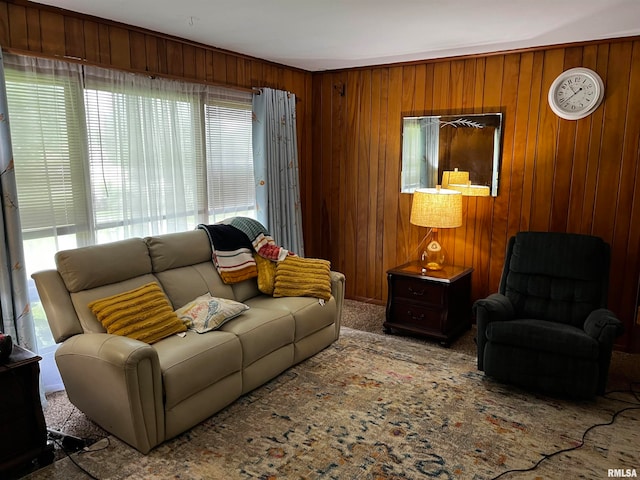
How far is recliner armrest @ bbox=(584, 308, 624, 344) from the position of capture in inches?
111

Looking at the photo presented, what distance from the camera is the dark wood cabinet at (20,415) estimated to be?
87.0 inches

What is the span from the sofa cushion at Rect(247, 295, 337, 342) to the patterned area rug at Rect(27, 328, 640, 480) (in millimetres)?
294

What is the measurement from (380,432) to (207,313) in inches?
47.9

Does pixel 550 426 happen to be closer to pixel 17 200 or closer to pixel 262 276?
pixel 262 276

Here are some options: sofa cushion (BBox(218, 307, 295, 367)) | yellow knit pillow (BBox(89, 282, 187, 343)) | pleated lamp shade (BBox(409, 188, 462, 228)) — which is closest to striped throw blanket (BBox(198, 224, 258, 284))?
sofa cushion (BBox(218, 307, 295, 367))

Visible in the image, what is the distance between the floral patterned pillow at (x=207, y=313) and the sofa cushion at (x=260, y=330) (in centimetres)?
5

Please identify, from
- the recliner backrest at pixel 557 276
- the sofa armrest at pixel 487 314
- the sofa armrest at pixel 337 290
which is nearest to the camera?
the sofa armrest at pixel 487 314

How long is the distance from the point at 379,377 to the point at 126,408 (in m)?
1.63

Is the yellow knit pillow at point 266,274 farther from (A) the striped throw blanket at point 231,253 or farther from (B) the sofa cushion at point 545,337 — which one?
(B) the sofa cushion at point 545,337

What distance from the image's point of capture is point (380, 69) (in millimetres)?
4551

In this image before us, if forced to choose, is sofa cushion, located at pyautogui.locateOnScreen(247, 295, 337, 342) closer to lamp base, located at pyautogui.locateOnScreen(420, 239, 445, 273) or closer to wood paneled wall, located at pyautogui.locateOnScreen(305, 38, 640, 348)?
lamp base, located at pyautogui.locateOnScreen(420, 239, 445, 273)

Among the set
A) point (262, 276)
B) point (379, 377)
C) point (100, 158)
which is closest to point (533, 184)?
point (379, 377)

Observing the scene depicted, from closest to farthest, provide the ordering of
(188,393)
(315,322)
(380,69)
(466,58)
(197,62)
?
Result: (188,393) < (315,322) < (197,62) < (466,58) < (380,69)

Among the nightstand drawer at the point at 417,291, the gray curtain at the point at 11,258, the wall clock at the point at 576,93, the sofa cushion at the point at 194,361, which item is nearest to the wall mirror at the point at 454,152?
the wall clock at the point at 576,93
